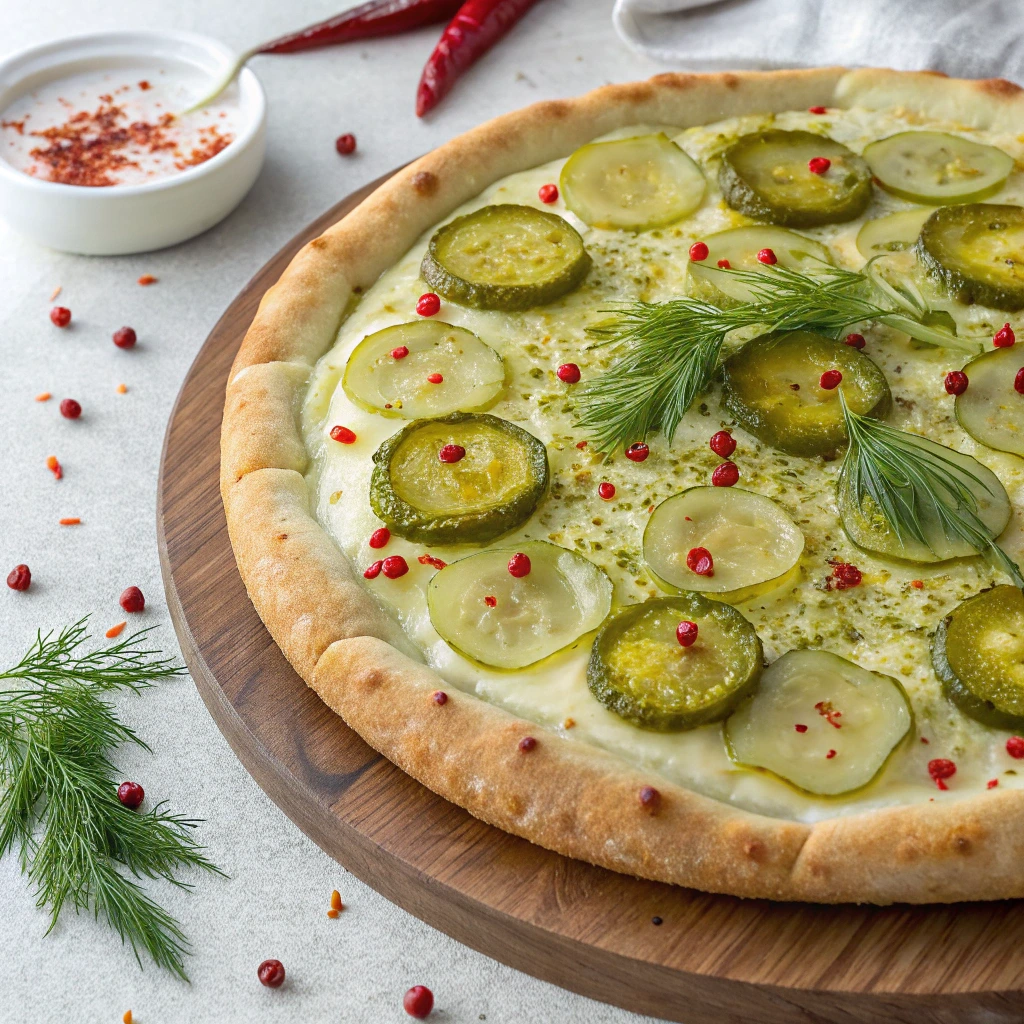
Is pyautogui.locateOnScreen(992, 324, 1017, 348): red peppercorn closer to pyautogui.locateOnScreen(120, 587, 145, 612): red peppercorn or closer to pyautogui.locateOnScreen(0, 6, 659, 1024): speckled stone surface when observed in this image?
pyautogui.locateOnScreen(0, 6, 659, 1024): speckled stone surface

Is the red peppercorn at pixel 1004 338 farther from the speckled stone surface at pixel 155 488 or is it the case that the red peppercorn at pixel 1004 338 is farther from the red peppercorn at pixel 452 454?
the speckled stone surface at pixel 155 488

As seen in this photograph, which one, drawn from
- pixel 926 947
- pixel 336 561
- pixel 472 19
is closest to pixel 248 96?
pixel 472 19

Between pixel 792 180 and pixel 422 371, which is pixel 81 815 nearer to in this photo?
pixel 422 371

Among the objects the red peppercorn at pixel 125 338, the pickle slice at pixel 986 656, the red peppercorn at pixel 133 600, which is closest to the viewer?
the pickle slice at pixel 986 656

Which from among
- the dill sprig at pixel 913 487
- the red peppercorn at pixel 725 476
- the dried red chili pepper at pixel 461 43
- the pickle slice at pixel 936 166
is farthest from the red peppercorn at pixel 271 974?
the dried red chili pepper at pixel 461 43

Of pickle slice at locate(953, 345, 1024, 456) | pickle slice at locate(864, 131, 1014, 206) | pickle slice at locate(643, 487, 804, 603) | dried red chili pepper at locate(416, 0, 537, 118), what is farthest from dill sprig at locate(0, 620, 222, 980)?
dried red chili pepper at locate(416, 0, 537, 118)

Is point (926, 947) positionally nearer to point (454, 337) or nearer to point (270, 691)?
point (270, 691)

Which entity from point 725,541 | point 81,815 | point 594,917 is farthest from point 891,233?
point 81,815
